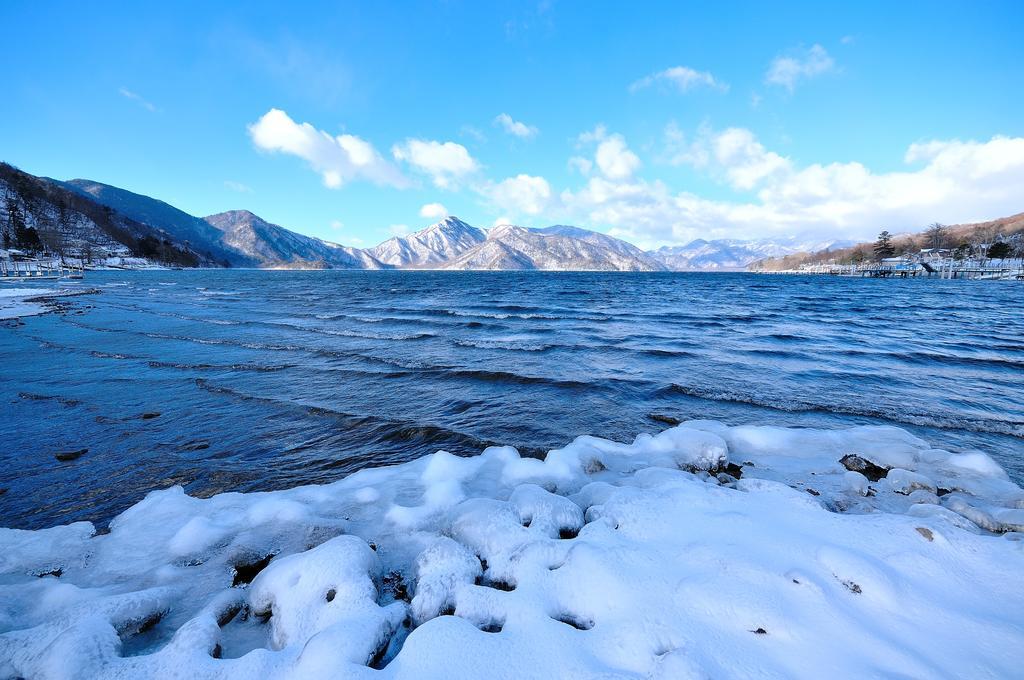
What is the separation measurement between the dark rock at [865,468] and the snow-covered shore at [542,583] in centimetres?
24

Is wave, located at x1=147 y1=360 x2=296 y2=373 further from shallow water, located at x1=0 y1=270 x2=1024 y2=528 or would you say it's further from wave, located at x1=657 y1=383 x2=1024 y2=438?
wave, located at x1=657 y1=383 x2=1024 y2=438

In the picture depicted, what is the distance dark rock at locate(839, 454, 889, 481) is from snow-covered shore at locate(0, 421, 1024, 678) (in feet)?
0.78

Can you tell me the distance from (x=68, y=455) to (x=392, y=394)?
643cm

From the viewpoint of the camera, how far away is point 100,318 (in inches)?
1003

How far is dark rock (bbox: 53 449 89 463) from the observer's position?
23.7 ft

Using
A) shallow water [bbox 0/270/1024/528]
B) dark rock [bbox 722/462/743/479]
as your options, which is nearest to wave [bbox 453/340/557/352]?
shallow water [bbox 0/270/1024/528]

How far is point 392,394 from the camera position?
38.3ft

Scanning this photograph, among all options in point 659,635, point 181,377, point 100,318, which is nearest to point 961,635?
point 659,635

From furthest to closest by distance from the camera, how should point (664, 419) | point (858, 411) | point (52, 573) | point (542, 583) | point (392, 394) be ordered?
point (392, 394), point (858, 411), point (664, 419), point (52, 573), point (542, 583)

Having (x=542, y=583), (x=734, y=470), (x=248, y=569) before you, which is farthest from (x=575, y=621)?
(x=734, y=470)

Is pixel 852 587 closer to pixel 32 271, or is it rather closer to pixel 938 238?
pixel 32 271

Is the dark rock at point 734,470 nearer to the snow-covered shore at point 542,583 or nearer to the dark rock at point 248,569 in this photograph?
the snow-covered shore at point 542,583

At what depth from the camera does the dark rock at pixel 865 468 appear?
6.11 m

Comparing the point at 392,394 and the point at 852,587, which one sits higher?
the point at 852,587
